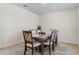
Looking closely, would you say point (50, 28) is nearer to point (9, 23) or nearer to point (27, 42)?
point (27, 42)

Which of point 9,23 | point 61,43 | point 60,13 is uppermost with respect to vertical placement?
point 60,13

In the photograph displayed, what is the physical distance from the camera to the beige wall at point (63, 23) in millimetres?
4039

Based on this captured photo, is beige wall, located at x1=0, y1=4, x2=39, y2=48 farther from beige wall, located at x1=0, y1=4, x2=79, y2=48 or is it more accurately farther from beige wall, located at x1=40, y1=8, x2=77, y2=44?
beige wall, located at x1=40, y1=8, x2=77, y2=44

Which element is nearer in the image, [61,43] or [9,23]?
[9,23]

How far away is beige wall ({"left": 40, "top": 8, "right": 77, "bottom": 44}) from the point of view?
4.04m

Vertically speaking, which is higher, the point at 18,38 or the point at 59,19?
the point at 59,19

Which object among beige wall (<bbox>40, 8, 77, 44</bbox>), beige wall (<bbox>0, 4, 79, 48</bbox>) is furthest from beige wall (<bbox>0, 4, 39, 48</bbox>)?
beige wall (<bbox>40, 8, 77, 44</bbox>)

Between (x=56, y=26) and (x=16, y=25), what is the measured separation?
6.95 feet

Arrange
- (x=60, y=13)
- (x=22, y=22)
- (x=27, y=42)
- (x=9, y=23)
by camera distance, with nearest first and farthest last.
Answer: (x=27, y=42)
(x=9, y=23)
(x=60, y=13)
(x=22, y=22)

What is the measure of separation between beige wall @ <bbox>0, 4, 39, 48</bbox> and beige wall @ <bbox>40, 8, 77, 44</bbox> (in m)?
0.55

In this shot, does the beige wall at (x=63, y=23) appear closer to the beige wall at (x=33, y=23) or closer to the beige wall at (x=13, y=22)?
the beige wall at (x=33, y=23)

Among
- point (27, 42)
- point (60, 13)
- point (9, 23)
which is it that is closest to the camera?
point (27, 42)
